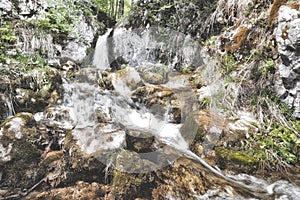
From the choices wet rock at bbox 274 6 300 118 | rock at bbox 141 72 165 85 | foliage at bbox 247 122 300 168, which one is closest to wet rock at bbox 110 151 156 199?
foliage at bbox 247 122 300 168

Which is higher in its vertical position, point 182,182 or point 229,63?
point 229,63

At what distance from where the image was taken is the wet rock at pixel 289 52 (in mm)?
3244

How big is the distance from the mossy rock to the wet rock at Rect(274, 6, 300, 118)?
117cm

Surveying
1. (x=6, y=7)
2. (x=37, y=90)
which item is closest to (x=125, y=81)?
(x=37, y=90)

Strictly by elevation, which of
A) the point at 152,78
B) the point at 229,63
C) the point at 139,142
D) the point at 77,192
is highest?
the point at 229,63

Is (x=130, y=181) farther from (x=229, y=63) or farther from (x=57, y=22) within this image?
(x=57, y=22)

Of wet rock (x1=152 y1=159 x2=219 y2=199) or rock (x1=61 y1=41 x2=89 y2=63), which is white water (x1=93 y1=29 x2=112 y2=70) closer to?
rock (x1=61 y1=41 x2=89 y2=63)

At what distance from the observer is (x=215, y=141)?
329 cm

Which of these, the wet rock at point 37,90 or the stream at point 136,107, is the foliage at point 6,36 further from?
the stream at point 136,107

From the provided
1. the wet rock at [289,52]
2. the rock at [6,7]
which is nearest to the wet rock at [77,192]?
the wet rock at [289,52]

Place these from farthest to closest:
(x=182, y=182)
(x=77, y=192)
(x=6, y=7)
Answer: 1. (x=6, y=7)
2. (x=77, y=192)
3. (x=182, y=182)

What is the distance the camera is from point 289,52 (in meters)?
3.32

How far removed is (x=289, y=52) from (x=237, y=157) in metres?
1.99

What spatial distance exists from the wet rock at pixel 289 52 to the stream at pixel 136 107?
5.36ft
